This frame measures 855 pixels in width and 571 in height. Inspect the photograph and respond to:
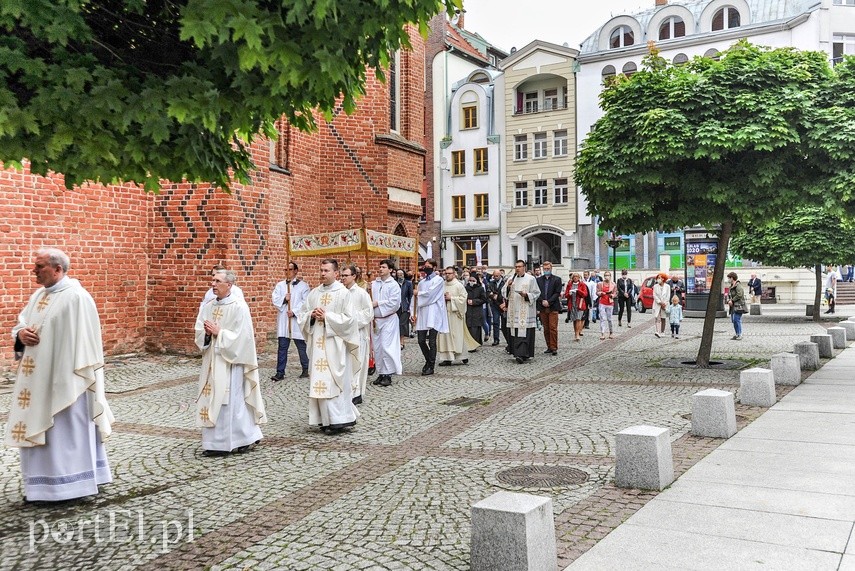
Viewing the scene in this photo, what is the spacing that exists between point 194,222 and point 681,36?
115ft

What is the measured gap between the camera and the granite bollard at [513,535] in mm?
3873

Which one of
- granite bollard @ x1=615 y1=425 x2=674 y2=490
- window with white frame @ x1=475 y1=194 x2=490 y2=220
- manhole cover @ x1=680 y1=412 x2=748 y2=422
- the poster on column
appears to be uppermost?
window with white frame @ x1=475 y1=194 x2=490 y2=220

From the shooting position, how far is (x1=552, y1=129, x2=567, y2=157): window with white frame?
4303cm

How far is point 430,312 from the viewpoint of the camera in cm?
1366

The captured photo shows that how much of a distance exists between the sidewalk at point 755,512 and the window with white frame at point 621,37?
1524 inches

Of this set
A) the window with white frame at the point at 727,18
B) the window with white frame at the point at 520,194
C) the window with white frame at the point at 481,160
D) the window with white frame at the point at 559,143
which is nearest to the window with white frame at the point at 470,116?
the window with white frame at the point at 481,160

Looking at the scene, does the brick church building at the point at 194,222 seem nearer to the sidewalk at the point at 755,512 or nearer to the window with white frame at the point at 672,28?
the sidewalk at the point at 755,512

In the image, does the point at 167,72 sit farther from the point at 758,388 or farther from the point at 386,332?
the point at 386,332

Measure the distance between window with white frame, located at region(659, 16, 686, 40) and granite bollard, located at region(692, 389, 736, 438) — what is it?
38.6 metres

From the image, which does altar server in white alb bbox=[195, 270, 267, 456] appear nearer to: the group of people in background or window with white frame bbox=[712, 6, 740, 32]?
the group of people in background

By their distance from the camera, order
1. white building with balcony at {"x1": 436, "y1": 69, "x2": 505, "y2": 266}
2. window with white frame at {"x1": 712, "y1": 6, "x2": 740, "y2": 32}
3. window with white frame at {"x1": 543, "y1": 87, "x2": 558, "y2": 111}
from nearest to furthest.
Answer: window with white frame at {"x1": 712, "y1": 6, "x2": 740, "y2": 32}, window with white frame at {"x1": 543, "y1": 87, "x2": 558, "y2": 111}, white building with balcony at {"x1": 436, "y1": 69, "x2": 505, "y2": 266}

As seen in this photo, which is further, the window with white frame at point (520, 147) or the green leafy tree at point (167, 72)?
the window with white frame at point (520, 147)

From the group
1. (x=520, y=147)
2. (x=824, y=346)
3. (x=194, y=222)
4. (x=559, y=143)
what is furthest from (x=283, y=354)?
(x=520, y=147)

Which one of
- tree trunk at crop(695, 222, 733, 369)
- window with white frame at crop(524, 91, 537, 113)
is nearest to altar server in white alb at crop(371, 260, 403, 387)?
tree trunk at crop(695, 222, 733, 369)
